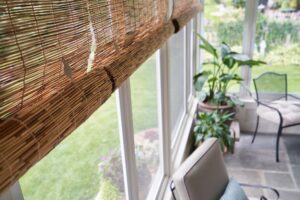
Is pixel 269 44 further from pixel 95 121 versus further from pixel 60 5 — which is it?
pixel 60 5

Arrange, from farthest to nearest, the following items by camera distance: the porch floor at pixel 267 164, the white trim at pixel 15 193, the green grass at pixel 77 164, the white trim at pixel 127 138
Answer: the porch floor at pixel 267 164 < the white trim at pixel 127 138 < the green grass at pixel 77 164 < the white trim at pixel 15 193

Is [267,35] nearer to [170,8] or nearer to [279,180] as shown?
[279,180]

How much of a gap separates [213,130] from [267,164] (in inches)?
31.1

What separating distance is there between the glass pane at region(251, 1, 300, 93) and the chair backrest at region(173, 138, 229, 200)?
2187 millimetres

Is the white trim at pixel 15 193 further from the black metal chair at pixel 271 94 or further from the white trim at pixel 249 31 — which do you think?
the white trim at pixel 249 31

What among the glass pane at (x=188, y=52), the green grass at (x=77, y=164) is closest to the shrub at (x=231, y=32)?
the glass pane at (x=188, y=52)

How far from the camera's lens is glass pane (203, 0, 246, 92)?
343cm

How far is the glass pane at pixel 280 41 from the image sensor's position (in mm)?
3287

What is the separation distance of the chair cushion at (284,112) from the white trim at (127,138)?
7.78ft

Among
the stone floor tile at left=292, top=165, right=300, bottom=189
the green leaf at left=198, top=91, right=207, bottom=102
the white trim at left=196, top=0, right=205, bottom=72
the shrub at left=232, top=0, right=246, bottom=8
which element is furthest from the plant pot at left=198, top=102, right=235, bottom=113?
the shrub at left=232, top=0, right=246, bottom=8

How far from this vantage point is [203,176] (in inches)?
59.4

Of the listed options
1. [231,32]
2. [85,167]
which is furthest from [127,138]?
[231,32]

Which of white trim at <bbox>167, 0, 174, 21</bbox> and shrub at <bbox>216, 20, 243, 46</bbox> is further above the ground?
white trim at <bbox>167, 0, 174, 21</bbox>

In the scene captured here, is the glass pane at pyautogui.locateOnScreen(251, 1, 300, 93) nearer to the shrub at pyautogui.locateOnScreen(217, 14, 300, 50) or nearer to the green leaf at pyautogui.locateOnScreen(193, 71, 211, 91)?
the shrub at pyautogui.locateOnScreen(217, 14, 300, 50)
